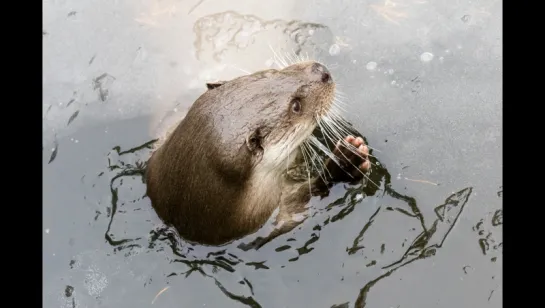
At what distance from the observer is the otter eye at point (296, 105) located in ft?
10.8

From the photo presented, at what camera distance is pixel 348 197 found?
3.63 meters

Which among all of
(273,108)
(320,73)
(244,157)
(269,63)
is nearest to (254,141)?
(244,157)

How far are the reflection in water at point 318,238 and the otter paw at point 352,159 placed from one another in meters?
0.09

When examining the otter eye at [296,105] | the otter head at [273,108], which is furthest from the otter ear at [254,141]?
the otter eye at [296,105]

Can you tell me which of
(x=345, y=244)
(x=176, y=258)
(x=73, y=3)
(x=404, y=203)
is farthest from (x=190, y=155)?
(x=73, y=3)

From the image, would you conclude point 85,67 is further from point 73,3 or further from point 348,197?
point 348,197

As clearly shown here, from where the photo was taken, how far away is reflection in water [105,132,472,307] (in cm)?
339

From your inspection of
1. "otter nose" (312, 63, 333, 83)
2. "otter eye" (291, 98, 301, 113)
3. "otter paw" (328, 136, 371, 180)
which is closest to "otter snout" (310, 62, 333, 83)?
"otter nose" (312, 63, 333, 83)

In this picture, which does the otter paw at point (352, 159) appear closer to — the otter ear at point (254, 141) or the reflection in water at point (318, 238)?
the reflection in water at point (318, 238)

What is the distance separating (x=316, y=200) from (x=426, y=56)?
3.56 ft

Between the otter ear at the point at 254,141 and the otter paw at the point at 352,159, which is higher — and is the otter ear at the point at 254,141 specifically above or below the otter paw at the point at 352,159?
above

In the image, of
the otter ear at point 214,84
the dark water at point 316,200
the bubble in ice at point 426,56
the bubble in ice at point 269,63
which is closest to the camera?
the otter ear at point 214,84

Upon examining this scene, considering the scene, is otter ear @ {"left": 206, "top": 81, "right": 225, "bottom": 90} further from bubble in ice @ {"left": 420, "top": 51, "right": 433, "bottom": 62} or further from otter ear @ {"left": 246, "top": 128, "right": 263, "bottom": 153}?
bubble in ice @ {"left": 420, "top": 51, "right": 433, "bottom": 62}

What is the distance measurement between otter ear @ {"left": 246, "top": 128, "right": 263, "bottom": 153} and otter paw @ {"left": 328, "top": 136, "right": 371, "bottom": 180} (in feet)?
1.77
